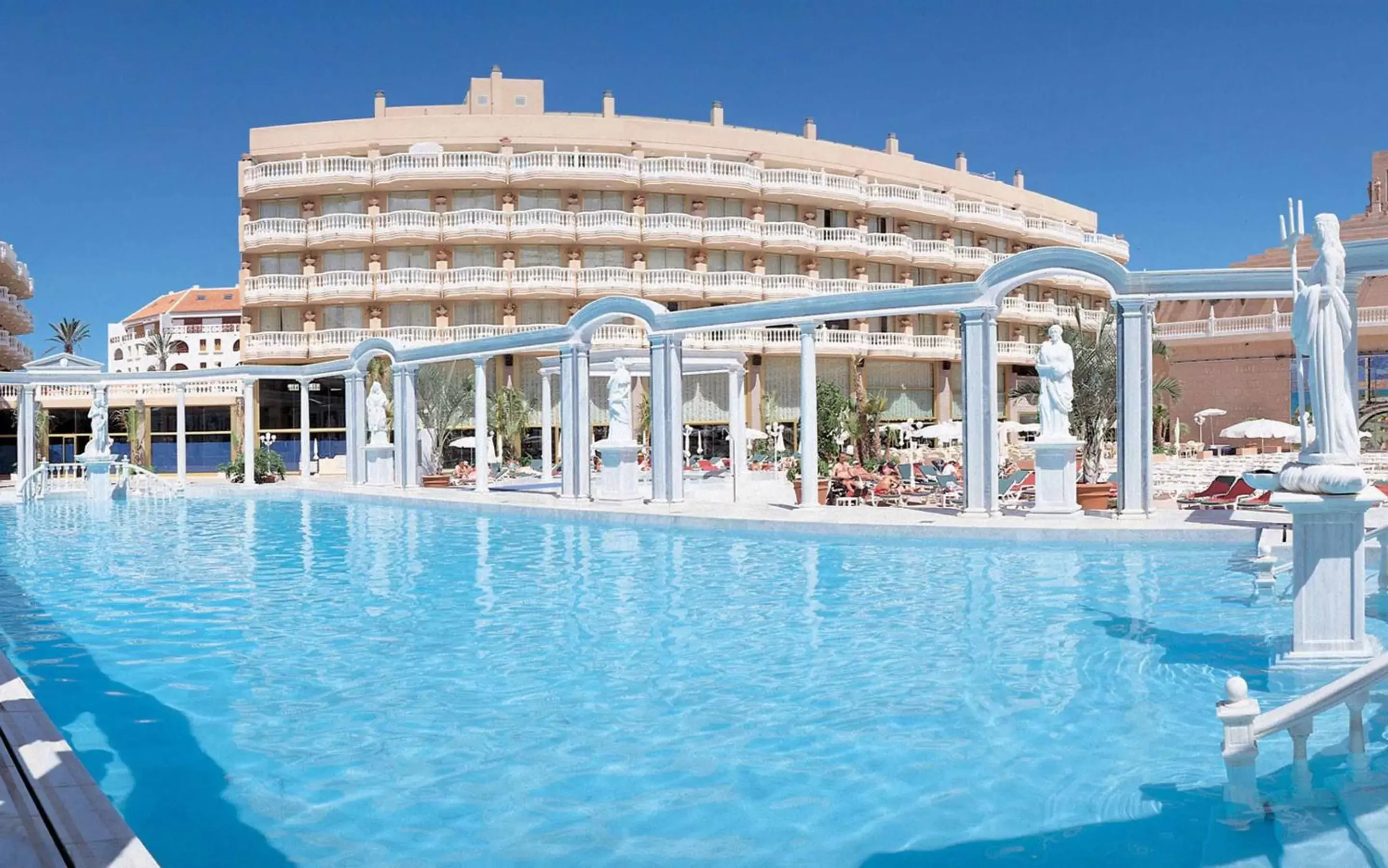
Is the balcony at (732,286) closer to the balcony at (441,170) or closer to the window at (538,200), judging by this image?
the window at (538,200)

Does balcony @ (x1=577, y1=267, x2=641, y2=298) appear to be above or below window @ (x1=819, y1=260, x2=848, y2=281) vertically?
below

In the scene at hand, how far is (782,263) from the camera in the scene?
45.3 meters

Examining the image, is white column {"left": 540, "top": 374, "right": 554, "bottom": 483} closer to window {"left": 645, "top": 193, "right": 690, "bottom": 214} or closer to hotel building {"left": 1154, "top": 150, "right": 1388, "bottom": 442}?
window {"left": 645, "top": 193, "right": 690, "bottom": 214}

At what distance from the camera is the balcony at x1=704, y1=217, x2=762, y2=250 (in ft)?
143

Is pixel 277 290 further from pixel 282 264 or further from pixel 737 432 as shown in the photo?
pixel 737 432

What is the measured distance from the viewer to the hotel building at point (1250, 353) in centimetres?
3778

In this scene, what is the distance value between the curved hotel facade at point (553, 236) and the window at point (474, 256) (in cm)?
7

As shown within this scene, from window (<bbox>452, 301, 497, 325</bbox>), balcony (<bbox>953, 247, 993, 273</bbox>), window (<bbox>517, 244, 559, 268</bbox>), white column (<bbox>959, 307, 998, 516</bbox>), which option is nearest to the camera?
white column (<bbox>959, 307, 998, 516</bbox>)

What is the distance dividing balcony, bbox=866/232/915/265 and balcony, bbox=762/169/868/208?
5.54ft

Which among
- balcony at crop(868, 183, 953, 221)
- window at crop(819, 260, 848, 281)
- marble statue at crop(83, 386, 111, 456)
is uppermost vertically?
balcony at crop(868, 183, 953, 221)

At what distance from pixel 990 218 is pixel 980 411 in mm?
35263

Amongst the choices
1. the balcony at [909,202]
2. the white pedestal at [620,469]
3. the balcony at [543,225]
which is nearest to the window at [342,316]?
the balcony at [543,225]

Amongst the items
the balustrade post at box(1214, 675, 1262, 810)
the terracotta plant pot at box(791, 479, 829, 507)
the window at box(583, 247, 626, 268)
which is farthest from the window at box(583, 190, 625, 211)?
the balustrade post at box(1214, 675, 1262, 810)

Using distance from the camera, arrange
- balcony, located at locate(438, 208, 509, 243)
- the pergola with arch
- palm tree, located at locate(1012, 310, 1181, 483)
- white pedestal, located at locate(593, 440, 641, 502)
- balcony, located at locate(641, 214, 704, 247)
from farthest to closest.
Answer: balcony, located at locate(641, 214, 704, 247) → balcony, located at locate(438, 208, 509, 243) → palm tree, located at locate(1012, 310, 1181, 483) → white pedestal, located at locate(593, 440, 641, 502) → the pergola with arch
